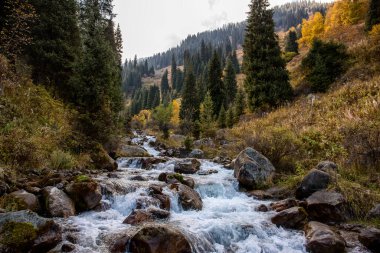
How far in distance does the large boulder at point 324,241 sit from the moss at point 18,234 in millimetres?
6305

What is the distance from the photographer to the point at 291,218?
8.12 metres

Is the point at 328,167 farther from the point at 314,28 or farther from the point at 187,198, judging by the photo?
the point at 314,28

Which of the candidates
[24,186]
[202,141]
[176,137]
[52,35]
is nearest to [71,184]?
[24,186]

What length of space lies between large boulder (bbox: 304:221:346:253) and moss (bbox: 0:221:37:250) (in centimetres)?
631

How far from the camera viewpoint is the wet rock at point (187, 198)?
947 centimetres

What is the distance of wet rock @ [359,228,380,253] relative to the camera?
21.2ft

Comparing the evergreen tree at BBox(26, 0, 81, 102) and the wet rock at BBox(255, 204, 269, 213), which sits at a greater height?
the evergreen tree at BBox(26, 0, 81, 102)

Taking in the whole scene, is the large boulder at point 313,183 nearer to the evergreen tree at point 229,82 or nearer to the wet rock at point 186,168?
the wet rock at point 186,168

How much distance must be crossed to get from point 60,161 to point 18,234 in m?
6.30

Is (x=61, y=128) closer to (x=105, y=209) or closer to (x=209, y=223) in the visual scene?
(x=105, y=209)

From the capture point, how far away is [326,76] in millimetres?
25156

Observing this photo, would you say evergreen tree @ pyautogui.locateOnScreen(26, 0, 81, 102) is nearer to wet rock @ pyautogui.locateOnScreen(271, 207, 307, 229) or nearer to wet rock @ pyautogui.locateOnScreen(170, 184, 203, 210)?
wet rock @ pyautogui.locateOnScreen(170, 184, 203, 210)

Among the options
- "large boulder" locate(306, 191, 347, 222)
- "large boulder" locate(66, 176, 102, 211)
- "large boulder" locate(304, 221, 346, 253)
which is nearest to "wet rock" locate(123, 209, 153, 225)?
"large boulder" locate(66, 176, 102, 211)

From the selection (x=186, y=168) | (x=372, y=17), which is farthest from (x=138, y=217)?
(x=372, y=17)
